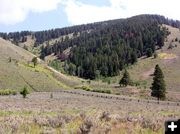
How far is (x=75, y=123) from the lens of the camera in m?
19.3

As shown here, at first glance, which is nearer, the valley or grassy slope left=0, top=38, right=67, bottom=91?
the valley

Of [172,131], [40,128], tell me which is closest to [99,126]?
[40,128]

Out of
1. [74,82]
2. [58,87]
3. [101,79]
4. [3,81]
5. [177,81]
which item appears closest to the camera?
[3,81]

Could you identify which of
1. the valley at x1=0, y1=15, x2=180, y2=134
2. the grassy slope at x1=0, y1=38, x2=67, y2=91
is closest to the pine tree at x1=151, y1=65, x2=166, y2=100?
the valley at x1=0, y1=15, x2=180, y2=134

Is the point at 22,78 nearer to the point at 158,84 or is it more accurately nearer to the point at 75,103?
the point at 158,84

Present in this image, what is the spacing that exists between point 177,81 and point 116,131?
16879 centimetres

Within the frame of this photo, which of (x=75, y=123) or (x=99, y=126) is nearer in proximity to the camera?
(x=99, y=126)

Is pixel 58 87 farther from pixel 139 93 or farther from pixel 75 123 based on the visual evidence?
pixel 75 123

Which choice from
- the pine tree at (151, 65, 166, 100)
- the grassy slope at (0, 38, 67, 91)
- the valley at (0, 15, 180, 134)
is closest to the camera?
the valley at (0, 15, 180, 134)

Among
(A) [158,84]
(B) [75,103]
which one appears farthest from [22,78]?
(B) [75,103]

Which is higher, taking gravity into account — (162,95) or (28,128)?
(28,128)

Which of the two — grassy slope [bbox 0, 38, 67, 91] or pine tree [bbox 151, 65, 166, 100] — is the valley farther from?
pine tree [bbox 151, 65, 166, 100]

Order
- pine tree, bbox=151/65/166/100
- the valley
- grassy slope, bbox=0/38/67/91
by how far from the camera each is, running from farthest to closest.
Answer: grassy slope, bbox=0/38/67/91, pine tree, bbox=151/65/166/100, the valley

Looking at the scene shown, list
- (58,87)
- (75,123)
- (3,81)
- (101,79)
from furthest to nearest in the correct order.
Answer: (101,79) < (58,87) < (3,81) < (75,123)
